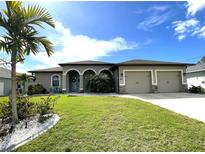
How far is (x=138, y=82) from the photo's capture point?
61.6 feet

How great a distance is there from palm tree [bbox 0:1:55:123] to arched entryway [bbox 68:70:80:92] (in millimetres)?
16186

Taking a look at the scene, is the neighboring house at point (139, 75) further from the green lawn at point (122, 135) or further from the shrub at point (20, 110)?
the green lawn at point (122, 135)

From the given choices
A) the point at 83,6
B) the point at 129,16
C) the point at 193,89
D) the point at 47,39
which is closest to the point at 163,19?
the point at 129,16

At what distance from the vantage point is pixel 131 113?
6.74 metres

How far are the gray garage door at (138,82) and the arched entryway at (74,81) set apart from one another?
7.25 meters

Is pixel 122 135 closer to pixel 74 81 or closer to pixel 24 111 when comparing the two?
pixel 24 111

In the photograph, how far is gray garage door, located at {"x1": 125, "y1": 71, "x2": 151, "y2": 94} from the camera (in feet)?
60.8

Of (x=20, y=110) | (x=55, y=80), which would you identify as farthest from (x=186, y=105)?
(x=55, y=80)

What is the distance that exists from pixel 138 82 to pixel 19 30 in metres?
14.7

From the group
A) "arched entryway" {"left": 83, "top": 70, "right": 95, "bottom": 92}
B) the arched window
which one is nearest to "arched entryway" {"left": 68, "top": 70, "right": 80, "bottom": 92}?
"arched entryway" {"left": 83, "top": 70, "right": 95, "bottom": 92}

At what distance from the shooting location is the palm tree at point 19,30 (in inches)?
233

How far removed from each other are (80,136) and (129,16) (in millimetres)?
9101

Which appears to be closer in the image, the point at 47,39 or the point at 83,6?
the point at 47,39

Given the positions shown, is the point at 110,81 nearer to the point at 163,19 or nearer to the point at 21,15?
the point at 163,19
